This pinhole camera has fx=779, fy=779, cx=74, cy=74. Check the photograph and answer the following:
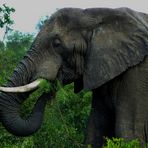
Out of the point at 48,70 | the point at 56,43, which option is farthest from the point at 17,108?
the point at 56,43

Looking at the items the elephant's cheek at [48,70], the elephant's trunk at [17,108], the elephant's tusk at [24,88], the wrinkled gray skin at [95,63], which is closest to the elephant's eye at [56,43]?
the wrinkled gray skin at [95,63]

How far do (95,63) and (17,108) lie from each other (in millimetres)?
828

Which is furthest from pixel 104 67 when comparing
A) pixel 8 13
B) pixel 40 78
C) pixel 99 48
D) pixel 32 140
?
pixel 8 13

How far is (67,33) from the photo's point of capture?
7148 mm

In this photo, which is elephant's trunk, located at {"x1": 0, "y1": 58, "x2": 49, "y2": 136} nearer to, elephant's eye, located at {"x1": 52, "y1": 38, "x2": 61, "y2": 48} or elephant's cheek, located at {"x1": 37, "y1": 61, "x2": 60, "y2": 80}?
elephant's cheek, located at {"x1": 37, "y1": 61, "x2": 60, "y2": 80}

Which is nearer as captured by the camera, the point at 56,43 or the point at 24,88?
the point at 24,88

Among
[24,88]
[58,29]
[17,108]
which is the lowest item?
[17,108]

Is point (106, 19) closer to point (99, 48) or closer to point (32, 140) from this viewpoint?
point (99, 48)

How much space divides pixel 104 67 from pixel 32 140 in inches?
105

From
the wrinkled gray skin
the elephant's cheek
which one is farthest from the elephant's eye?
the elephant's cheek

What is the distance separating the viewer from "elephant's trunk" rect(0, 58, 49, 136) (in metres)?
6.94

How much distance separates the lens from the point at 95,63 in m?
7.17

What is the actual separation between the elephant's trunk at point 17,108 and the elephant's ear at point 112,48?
0.50 meters

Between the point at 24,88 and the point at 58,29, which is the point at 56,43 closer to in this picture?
the point at 58,29
